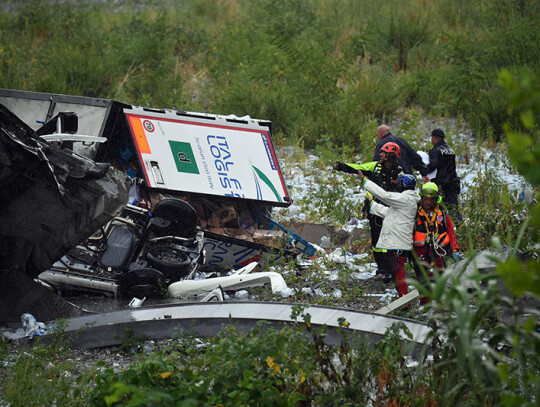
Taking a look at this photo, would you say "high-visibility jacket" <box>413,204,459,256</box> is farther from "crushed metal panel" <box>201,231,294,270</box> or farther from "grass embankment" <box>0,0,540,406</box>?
"crushed metal panel" <box>201,231,294,270</box>

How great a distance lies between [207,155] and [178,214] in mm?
1167

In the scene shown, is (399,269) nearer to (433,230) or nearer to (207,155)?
(433,230)

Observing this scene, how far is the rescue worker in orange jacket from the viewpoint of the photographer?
6984 millimetres

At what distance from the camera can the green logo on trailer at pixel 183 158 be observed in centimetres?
888

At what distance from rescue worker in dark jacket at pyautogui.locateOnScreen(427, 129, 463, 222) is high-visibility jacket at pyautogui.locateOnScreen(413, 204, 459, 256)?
241 cm

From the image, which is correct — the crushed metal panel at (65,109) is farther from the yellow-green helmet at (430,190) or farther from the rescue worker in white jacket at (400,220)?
the yellow-green helmet at (430,190)

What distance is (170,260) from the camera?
311 inches

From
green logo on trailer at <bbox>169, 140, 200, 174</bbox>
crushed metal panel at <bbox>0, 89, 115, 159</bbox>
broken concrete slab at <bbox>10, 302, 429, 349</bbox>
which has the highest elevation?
crushed metal panel at <bbox>0, 89, 115, 159</bbox>

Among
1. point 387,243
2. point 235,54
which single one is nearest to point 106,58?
point 235,54

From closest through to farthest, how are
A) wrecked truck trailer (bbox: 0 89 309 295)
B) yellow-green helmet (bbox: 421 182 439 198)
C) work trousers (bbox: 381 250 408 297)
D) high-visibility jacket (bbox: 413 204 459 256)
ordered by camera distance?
1. yellow-green helmet (bbox: 421 182 439 198)
2. high-visibility jacket (bbox: 413 204 459 256)
3. work trousers (bbox: 381 250 408 297)
4. wrecked truck trailer (bbox: 0 89 309 295)

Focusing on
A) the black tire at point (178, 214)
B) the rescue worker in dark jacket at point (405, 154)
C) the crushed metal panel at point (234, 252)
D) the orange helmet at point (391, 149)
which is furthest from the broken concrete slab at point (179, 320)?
the rescue worker in dark jacket at point (405, 154)

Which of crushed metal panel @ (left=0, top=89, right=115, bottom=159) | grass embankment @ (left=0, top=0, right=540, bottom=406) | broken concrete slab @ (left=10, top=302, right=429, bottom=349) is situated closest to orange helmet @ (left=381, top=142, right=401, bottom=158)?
grass embankment @ (left=0, top=0, right=540, bottom=406)

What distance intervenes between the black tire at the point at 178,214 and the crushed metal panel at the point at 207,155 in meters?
0.58

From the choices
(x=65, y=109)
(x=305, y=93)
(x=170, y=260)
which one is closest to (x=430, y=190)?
(x=170, y=260)
